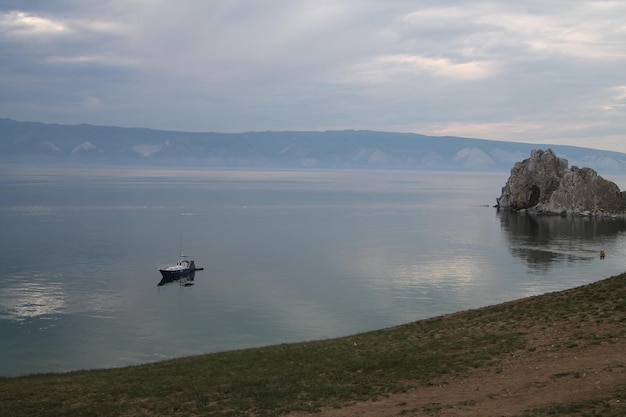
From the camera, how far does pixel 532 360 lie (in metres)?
23.8

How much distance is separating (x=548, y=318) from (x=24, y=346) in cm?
3377

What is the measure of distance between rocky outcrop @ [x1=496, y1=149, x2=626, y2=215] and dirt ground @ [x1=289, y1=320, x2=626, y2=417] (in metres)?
129

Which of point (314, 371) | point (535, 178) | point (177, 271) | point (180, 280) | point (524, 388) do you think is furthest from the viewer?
point (535, 178)

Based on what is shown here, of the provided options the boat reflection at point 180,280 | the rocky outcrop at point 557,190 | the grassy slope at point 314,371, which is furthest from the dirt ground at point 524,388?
the rocky outcrop at point 557,190

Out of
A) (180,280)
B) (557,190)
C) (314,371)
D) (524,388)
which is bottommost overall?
(180,280)

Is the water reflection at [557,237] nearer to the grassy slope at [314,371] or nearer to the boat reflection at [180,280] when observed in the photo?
the boat reflection at [180,280]

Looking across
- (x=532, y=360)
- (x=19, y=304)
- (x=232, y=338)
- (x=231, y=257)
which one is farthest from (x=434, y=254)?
(x=532, y=360)

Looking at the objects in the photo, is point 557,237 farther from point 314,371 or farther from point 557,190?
point 314,371

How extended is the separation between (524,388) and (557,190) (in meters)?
141

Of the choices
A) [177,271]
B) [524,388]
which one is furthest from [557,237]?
[524,388]

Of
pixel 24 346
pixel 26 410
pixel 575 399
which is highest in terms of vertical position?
pixel 575 399

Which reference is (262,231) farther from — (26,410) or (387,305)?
(26,410)

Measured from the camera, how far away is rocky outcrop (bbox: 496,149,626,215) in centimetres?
14275

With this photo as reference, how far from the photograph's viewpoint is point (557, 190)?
5906 inches
